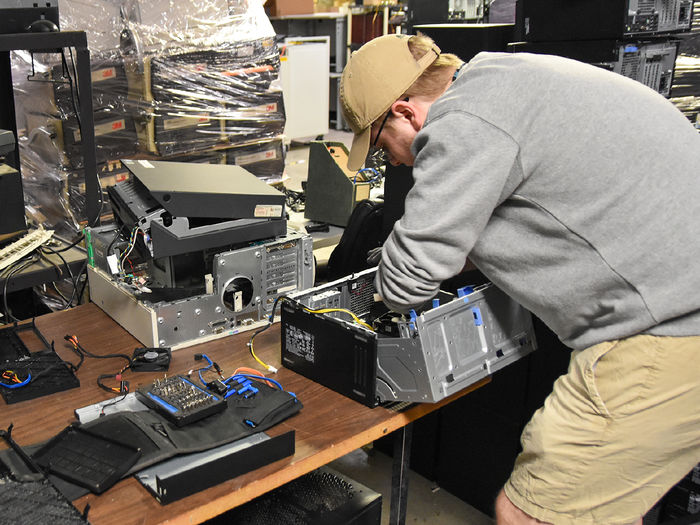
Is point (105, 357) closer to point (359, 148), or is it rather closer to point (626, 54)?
point (359, 148)

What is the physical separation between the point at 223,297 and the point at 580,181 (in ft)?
2.89

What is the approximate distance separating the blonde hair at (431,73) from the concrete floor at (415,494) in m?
1.35

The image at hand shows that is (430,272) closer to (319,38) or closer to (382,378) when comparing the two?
(382,378)

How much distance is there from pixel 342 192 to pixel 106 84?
144 cm

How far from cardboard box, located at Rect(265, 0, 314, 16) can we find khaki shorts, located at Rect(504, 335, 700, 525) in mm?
6406

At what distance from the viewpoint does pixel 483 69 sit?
1181mm

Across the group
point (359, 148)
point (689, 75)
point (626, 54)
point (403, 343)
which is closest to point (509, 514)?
point (403, 343)

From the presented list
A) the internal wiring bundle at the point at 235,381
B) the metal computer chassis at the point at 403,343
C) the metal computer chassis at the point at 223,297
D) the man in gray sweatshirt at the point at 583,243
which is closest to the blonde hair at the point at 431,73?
the man in gray sweatshirt at the point at 583,243

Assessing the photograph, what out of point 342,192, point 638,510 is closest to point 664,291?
point 638,510

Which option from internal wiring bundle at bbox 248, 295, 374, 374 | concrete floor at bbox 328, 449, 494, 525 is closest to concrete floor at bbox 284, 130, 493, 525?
concrete floor at bbox 328, 449, 494, 525

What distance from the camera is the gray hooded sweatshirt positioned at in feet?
3.72

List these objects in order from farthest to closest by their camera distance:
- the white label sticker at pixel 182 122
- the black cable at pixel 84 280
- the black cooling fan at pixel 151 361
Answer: the white label sticker at pixel 182 122 < the black cable at pixel 84 280 < the black cooling fan at pixel 151 361

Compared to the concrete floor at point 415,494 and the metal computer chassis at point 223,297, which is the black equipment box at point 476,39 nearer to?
the metal computer chassis at point 223,297

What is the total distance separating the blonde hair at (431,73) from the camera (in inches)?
53.5
